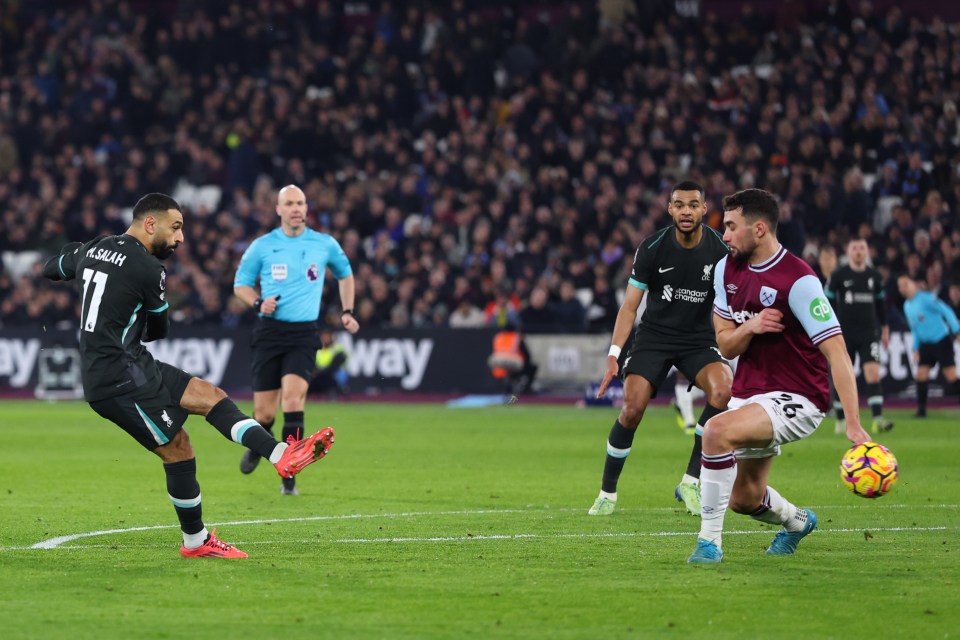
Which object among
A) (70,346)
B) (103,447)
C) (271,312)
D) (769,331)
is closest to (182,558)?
(769,331)

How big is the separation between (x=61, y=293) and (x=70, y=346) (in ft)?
6.44

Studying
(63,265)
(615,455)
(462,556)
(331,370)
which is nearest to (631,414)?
(615,455)

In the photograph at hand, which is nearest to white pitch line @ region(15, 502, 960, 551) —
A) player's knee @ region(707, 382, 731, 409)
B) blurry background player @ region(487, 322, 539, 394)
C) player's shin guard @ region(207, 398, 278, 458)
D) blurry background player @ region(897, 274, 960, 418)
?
player's knee @ region(707, 382, 731, 409)

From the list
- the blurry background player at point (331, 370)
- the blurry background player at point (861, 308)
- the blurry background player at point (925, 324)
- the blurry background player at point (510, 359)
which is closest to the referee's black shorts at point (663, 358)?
the blurry background player at point (861, 308)

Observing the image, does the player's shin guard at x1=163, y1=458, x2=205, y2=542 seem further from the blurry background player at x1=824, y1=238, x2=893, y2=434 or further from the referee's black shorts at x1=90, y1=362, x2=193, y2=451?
the blurry background player at x1=824, y1=238, x2=893, y2=434

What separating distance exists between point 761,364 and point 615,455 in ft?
9.04

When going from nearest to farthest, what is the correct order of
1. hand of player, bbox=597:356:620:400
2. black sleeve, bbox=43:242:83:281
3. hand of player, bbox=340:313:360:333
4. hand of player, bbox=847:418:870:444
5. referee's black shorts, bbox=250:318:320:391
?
hand of player, bbox=847:418:870:444
black sleeve, bbox=43:242:83:281
hand of player, bbox=597:356:620:400
hand of player, bbox=340:313:360:333
referee's black shorts, bbox=250:318:320:391

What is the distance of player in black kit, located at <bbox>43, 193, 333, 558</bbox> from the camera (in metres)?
8.72

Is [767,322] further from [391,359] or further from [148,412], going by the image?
[391,359]

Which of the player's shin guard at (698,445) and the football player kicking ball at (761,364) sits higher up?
the football player kicking ball at (761,364)

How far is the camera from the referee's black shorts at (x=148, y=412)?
28.7 feet

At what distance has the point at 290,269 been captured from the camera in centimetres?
1368

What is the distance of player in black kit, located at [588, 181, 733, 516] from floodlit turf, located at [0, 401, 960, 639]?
0.44 meters

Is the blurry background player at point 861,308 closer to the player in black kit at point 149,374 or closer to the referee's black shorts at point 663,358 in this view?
the referee's black shorts at point 663,358
